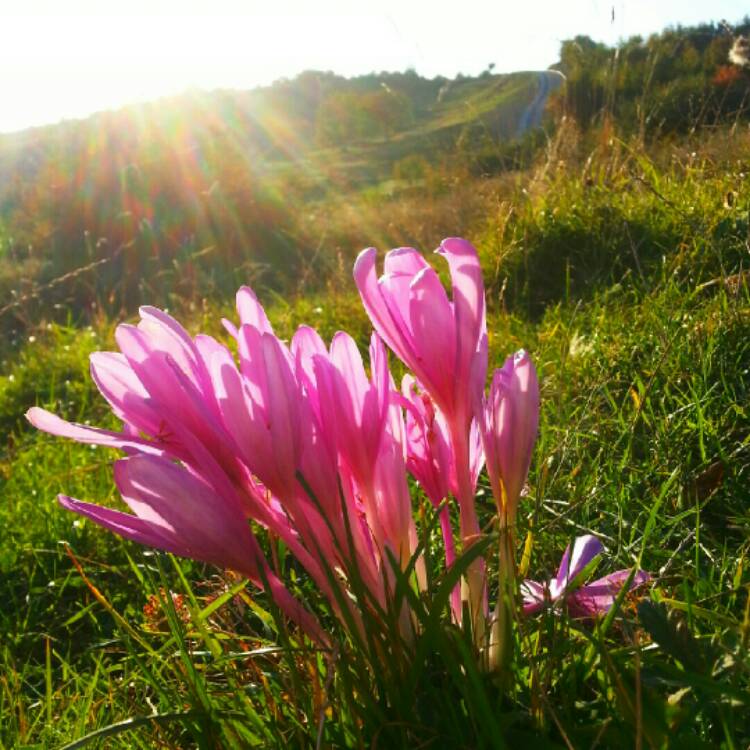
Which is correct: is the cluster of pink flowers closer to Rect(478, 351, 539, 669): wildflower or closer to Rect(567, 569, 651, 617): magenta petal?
Rect(478, 351, 539, 669): wildflower

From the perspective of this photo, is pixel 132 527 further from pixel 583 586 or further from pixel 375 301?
pixel 583 586

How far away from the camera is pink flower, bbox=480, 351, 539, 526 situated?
101 centimetres

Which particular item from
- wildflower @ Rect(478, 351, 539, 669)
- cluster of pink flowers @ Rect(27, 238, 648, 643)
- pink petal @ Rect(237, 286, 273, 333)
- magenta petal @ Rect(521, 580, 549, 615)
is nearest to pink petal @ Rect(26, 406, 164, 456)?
cluster of pink flowers @ Rect(27, 238, 648, 643)

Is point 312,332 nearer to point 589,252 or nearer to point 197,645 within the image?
point 197,645

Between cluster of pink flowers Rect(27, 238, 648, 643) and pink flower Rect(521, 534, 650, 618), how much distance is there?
0.15 metres

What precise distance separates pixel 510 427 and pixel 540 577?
0.60 m

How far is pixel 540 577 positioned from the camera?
152 cm

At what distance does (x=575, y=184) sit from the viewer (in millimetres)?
4773

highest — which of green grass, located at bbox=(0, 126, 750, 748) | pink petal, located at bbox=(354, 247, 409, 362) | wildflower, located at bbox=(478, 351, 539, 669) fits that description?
pink petal, located at bbox=(354, 247, 409, 362)

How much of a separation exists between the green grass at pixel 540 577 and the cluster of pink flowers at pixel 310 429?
0.11 m

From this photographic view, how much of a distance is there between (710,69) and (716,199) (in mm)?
11816

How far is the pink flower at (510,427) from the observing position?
1007 mm

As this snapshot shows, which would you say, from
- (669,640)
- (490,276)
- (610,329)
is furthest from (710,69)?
(669,640)

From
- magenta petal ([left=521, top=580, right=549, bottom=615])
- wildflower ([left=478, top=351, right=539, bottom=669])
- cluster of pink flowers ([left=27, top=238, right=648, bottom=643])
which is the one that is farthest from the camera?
magenta petal ([left=521, top=580, right=549, bottom=615])
